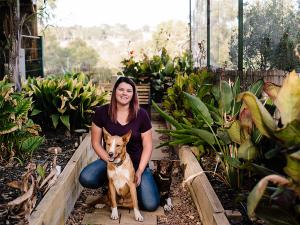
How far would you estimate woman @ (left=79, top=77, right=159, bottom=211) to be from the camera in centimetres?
404

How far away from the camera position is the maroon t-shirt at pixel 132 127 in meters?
4.11

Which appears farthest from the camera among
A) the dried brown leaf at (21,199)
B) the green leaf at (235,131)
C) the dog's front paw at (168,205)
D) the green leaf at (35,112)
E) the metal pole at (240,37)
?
the green leaf at (35,112)

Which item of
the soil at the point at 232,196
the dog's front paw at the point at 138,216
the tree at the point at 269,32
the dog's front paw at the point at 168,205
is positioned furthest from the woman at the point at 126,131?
the tree at the point at 269,32

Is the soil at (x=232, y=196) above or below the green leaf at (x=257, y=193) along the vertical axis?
below

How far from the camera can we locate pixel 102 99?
6777mm

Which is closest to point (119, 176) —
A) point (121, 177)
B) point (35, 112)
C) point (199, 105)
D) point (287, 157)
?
point (121, 177)

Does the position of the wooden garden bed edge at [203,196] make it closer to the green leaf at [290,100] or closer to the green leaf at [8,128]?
the green leaf at [290,100]

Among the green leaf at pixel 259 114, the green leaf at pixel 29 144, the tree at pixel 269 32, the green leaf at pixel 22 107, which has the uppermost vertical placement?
the tree at pixel 269 32

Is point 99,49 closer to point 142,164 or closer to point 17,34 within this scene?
point 17,34

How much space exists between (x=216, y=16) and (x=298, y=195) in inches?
238

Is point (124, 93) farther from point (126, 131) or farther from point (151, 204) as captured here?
point (151, 204)

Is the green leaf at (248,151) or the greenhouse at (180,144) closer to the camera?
the greenhouse at (180,144)

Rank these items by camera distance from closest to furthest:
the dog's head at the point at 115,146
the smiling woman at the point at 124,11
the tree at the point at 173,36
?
the dog's head at the point at 115,146 < the tree at the point at 173,36 < the smiling woman at the point at 124,11

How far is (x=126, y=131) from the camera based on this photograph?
4.11 m
